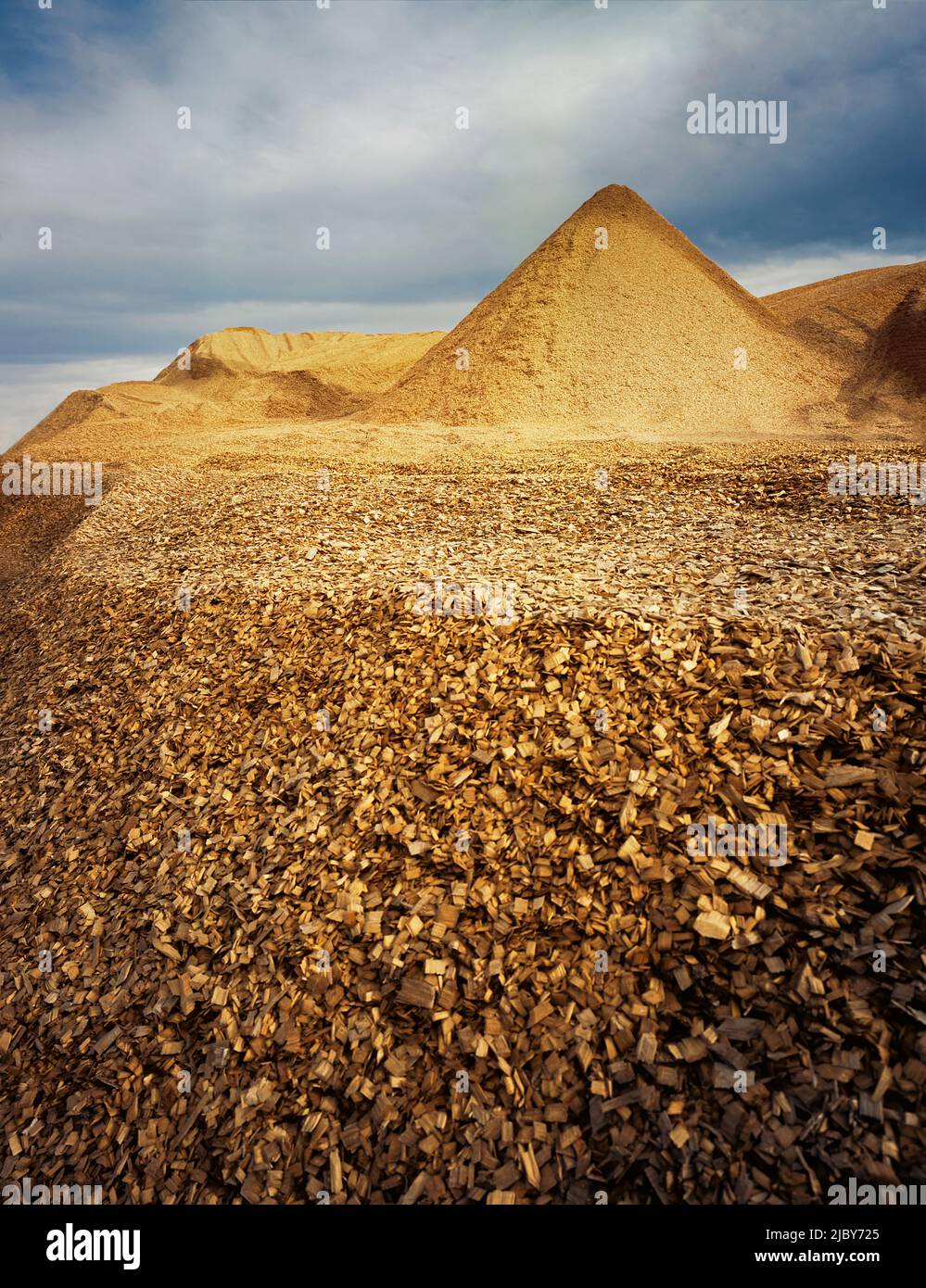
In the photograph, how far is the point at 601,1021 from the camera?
328 centimetres

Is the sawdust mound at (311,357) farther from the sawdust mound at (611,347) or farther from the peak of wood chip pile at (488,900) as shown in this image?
the peak of wood chip pile at (488,900)

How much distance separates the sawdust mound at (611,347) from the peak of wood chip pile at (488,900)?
1973cm

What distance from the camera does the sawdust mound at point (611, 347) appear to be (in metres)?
24.1

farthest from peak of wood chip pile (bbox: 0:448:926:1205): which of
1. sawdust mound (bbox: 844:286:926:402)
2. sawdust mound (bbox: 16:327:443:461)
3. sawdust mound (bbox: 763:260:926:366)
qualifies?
sawdust mound (bbox: 763:260:926:366)

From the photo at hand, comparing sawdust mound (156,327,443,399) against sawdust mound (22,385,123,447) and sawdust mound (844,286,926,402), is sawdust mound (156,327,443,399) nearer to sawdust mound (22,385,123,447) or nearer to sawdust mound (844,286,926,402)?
sawdust mound (22,385,123,447)

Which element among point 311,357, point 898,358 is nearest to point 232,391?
point 311,357

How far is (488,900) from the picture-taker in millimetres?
3715

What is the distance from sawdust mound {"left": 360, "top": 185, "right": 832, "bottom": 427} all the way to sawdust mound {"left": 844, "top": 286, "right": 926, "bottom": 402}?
1.66 meters

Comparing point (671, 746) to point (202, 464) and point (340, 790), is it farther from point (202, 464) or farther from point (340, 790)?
point (202, 464)

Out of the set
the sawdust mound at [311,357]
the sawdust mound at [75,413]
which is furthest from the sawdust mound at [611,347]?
the sawdust mound at [75,413]

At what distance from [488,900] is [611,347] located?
1038 inches

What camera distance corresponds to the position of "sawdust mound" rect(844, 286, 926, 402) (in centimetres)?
2528

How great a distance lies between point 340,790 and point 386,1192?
6.94 feet
